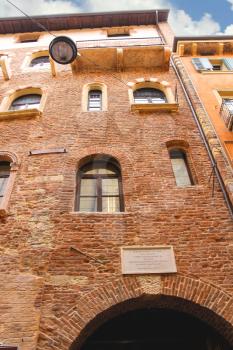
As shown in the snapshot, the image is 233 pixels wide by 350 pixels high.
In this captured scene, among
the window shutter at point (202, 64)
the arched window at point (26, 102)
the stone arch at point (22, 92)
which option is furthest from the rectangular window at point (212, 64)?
the arched window at point (26, 102)

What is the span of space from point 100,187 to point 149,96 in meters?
4.85

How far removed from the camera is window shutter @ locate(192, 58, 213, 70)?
12352 mm

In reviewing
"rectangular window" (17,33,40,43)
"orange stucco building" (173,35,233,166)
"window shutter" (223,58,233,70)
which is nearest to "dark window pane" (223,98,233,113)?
"orange stucco building" (173,35,233,166)

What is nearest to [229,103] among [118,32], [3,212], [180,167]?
[180,167]

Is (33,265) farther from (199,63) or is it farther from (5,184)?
(199,63)

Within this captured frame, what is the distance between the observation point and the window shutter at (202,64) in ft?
40.5

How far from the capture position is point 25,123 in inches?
362

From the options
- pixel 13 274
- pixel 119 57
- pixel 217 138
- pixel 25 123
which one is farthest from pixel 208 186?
pixel 119 57

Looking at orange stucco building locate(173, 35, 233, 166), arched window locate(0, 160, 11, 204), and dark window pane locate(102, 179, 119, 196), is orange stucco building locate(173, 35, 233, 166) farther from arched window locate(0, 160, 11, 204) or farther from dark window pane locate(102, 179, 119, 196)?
arched window locate(0, 160, 11, 204)

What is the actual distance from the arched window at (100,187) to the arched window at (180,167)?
1.44 meters

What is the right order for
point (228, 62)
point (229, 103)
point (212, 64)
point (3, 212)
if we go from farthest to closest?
1. point (212, 64)
2. point (228, 62)
3. point (229, 103)
4. point (3, 212)

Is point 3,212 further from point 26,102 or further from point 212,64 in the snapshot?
point 212,64

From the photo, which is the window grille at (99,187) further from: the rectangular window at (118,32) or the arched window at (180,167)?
the rectangular window at (118,32)

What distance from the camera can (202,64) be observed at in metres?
12.6
